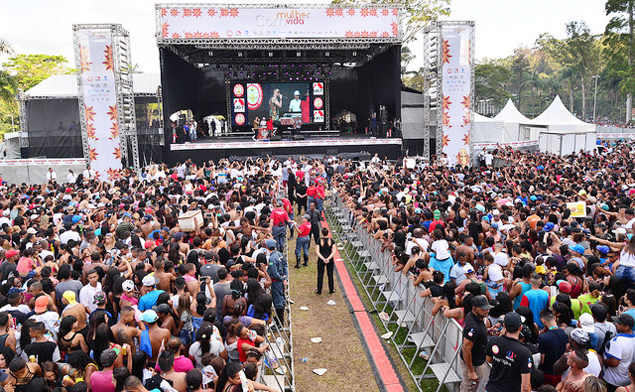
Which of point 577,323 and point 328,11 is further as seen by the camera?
point 328,11

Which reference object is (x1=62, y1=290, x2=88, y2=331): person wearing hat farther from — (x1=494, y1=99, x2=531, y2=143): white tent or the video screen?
(x1=494, y1=99, x2=531, y2=143): white tent

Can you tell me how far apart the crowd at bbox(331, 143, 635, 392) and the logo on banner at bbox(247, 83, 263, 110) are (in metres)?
17.7

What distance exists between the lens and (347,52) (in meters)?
27.2

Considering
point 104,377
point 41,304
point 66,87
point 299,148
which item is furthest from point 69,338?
point 66,87

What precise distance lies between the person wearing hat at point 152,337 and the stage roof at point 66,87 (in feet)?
81.1

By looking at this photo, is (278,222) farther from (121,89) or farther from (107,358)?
(121,89)

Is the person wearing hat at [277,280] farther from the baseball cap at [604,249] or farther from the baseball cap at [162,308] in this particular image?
the baseball cap at [604,249]

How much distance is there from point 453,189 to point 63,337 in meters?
9.29

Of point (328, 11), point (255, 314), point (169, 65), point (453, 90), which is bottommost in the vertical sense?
point (255, 314)

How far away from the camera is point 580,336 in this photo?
12.9ft

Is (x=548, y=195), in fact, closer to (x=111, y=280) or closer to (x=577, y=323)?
(x=577, y=323)

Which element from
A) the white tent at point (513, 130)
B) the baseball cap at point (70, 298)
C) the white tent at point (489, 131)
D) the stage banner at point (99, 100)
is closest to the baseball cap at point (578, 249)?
the baseball cap at point (70, 298)

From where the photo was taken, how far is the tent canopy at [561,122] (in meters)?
26.3

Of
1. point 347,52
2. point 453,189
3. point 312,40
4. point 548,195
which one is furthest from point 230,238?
point 347,52
